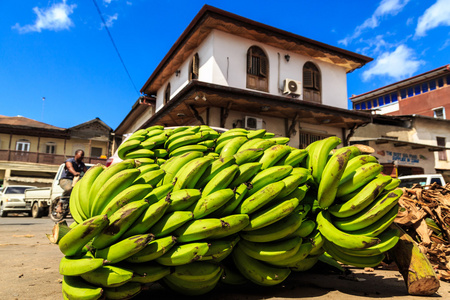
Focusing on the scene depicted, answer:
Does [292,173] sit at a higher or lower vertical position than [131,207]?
higher

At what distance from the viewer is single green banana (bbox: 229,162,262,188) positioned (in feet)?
7.16

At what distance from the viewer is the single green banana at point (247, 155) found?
2367 millimetres

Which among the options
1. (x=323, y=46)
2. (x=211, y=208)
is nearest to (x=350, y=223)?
(x=211, y=208)

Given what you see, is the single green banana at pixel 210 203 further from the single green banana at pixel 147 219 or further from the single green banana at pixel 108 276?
the single green banana at pixel 108 276

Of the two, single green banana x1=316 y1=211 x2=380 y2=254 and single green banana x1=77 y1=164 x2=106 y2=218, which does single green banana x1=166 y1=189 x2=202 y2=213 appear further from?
single green banana x1=316 y1=211 x2=380 y2=254

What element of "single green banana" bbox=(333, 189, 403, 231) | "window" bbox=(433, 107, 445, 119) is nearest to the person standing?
"single green banana" bbox=(333, 189, 403, 231)

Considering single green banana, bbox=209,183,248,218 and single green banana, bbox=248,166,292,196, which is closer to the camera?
Answer: single green banana, bbox=209,183,248,218

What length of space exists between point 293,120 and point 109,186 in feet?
37.0

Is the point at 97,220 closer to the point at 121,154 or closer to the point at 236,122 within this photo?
the point at 121,154

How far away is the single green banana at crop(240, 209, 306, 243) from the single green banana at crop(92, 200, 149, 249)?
77cm

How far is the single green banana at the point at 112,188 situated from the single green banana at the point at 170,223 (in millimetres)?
346

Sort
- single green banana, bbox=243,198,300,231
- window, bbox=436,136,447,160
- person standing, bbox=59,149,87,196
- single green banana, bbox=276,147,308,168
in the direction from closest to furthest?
single green banana, bbox=243,198,300,231
single green banana, bbox=276,147,308,168
person standing, bbox=59,149,87,196
window, bbox=436,136,447,160

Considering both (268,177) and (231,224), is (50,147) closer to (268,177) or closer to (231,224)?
(268,177)

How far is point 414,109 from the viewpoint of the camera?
28.6 meters
